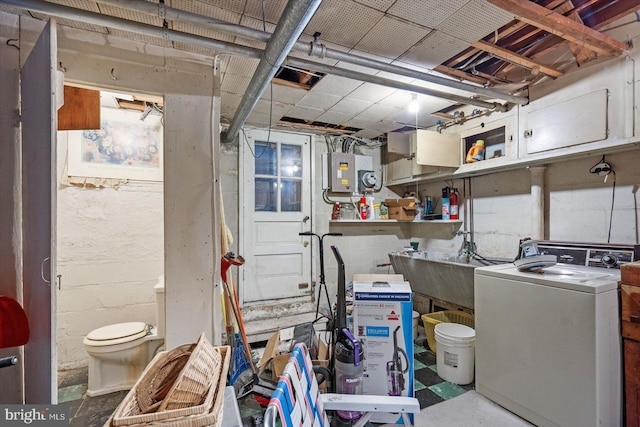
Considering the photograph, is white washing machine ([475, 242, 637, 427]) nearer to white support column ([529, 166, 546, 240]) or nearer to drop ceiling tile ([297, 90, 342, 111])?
white support column ([529, 166, 546, 240])

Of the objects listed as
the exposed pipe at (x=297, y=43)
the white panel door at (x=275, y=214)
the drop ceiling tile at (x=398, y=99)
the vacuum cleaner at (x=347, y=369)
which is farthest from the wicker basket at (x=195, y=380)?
the drop ceiling tile at (x=398, y=99)

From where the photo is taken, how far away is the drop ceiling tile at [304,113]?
2.98 metres

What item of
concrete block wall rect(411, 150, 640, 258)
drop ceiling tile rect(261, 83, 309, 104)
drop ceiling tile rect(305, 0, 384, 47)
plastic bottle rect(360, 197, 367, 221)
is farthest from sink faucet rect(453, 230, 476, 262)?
drop ceiling tile rect(305, 0, 384, 47)

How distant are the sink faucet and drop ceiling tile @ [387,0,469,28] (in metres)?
2.45

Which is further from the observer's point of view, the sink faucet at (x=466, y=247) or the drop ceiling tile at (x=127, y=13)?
the sink faucet at (x=466, y=247)

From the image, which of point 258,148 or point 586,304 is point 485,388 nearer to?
point 586,304

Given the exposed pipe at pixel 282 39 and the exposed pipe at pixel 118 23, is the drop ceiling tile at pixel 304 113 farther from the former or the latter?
the exposed pipe at pixel 118 23

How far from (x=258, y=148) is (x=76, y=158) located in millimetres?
1760

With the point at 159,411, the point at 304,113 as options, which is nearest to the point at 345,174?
the point at 304,113

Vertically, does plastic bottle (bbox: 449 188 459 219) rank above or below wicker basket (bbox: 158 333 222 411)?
above

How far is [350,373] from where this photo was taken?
5.60 feet

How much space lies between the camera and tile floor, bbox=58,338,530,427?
1.92 metres

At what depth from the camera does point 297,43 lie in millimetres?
1709

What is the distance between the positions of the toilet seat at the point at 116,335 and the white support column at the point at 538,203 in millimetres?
3529
